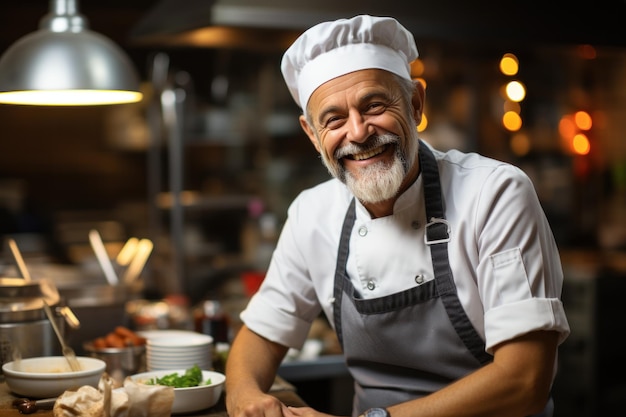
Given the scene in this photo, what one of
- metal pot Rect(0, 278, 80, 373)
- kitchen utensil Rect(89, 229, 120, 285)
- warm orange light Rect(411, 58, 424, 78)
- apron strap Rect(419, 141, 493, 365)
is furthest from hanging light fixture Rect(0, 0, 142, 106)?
warm orange light Rect(411, 58, 424, 78)

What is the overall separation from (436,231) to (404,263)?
119mm

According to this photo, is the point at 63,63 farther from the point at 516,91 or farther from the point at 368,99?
the point at 516,91

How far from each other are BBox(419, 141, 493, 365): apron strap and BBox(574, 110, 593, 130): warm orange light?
17.3 ft

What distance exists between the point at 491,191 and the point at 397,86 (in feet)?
1.22

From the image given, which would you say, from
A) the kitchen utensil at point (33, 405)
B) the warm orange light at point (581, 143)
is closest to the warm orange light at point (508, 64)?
the warm orange light at point (581, 143)

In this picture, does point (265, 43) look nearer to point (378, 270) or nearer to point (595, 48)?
point (595, 48)

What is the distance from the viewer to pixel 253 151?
8.25 m

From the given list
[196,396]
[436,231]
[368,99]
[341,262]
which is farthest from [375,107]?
[196,396]

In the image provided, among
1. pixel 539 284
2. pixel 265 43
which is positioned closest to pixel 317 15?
→ pixel 265 43

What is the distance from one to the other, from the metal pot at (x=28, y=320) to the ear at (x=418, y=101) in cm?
117

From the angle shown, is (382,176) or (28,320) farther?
(28,320)

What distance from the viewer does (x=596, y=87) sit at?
8086 mm

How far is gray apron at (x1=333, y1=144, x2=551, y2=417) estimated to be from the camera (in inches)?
90.9

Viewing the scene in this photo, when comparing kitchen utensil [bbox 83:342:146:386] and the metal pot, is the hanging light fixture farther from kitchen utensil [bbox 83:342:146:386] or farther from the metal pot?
kitchen utensil [bbox 83:342:146:386]
